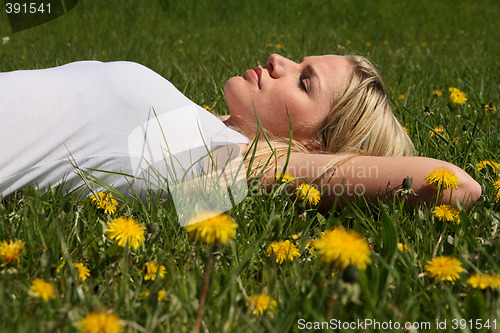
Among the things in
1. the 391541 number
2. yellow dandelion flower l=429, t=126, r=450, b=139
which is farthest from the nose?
the 391541 number

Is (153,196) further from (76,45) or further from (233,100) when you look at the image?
(76,45)

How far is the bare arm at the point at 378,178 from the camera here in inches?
63.9

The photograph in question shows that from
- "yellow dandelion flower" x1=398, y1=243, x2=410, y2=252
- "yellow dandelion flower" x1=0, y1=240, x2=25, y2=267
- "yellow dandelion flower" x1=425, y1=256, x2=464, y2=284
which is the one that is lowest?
"yellow dandelion flower" x1=398, y1=243, x2=410, y2=252

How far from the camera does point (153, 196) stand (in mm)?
1650

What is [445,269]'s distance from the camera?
111 cm

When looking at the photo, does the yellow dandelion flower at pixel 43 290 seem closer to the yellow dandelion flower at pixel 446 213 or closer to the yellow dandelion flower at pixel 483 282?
the yellow dandelion flower at pixel 483 282

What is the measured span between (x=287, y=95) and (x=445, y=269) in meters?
1.06

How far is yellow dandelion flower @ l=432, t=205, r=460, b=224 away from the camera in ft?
4.85

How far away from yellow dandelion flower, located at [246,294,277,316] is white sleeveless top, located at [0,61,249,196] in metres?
0.65

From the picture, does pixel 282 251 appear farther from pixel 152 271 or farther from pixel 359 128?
pixel 359 128

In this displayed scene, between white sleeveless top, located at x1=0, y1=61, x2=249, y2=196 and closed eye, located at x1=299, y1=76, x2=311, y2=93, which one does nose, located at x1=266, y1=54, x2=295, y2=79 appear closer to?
closed eye, located at x1=299, y1=76, x2=311, y2=93

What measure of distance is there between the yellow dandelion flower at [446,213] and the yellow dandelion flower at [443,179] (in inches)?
3.3

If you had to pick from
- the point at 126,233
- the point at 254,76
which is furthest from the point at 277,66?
the point at 126,233

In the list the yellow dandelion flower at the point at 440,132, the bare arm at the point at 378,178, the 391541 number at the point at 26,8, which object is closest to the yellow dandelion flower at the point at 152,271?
the bare arm at the point at 378,178
